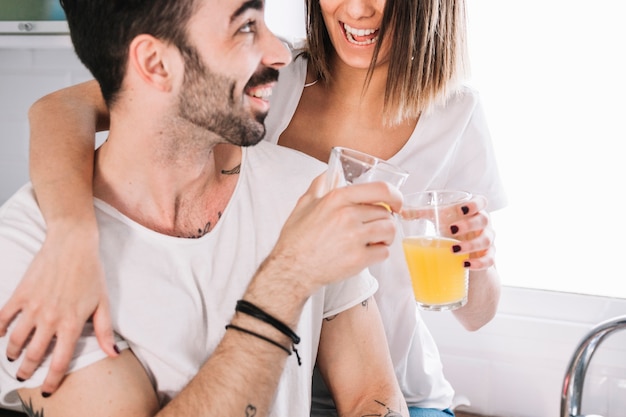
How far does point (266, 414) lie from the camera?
A: 3.76 ft

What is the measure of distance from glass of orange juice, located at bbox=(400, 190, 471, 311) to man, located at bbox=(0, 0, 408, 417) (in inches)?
6.5

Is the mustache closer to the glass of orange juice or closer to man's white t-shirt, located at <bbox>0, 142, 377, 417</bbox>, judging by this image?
man's white t-shirt, located at <bbox>0, 142, 377, 417</bbox>

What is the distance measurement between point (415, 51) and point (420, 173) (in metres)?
0.28

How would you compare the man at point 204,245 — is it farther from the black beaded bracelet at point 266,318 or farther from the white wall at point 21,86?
the white wall at point 21,86

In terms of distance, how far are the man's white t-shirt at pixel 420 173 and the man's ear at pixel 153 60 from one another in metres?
0.39

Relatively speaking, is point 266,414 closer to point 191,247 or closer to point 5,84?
point 191,247

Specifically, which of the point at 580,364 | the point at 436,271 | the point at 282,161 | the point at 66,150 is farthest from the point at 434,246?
the point at 66,150

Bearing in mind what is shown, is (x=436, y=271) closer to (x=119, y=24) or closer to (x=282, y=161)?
(x=282, y=161)

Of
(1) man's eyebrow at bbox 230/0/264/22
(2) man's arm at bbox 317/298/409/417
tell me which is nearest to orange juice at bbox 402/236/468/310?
(2) man's arm at bbox 317/298/409/417

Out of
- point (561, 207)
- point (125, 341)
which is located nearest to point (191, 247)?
point (125, 341)

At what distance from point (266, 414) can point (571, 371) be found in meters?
0.74

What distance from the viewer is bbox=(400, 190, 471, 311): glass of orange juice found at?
1.21 metres

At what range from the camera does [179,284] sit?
1256 millimetres

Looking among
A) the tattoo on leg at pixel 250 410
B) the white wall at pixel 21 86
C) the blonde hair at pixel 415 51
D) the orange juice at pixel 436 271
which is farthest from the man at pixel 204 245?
the white wall at pixel 21 86
